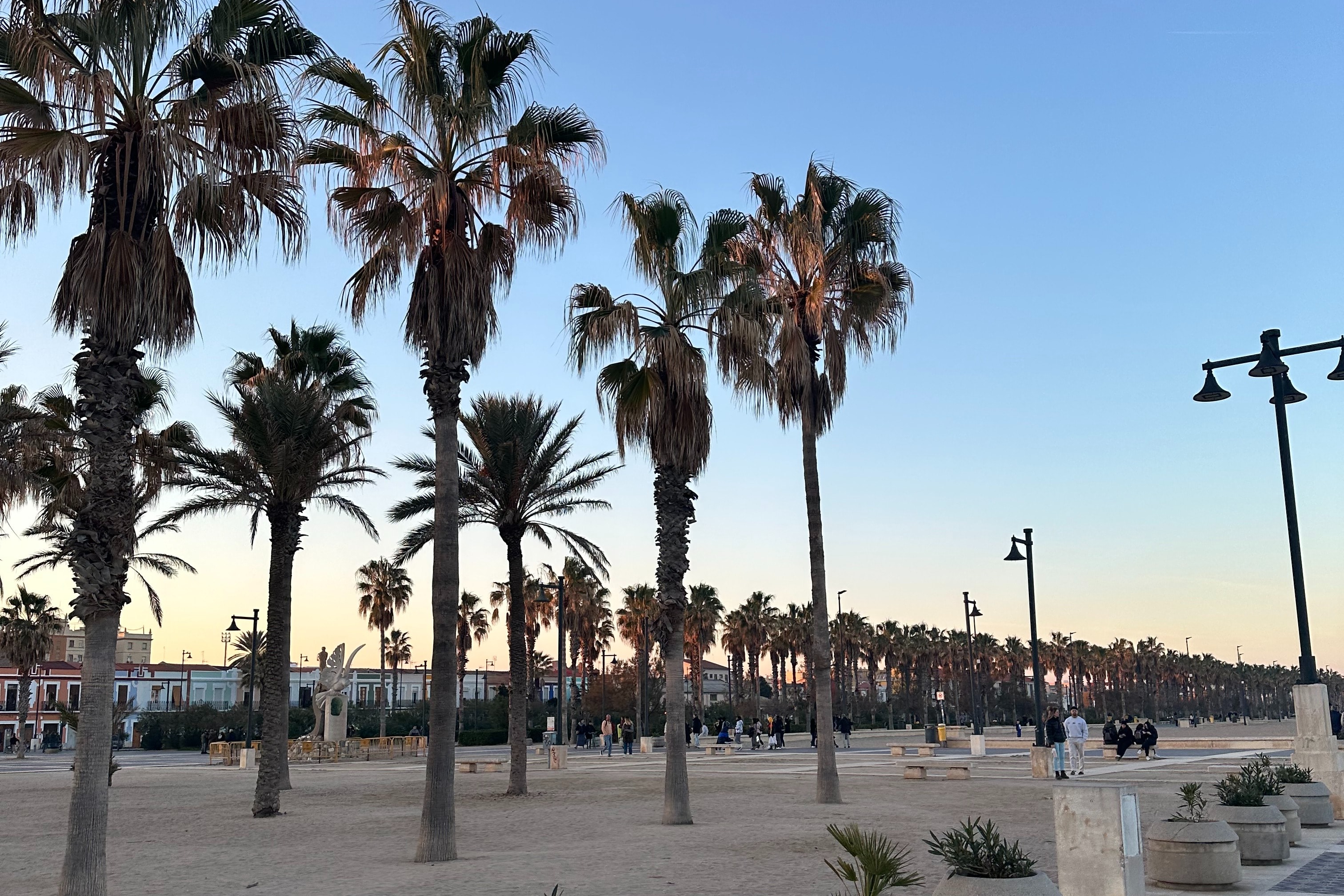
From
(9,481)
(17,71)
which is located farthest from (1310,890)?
(9,481)

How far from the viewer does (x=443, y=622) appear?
14508 mm

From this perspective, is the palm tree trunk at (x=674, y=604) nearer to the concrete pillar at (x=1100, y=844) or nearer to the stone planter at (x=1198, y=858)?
the stone planter at (x=1198, y=858)

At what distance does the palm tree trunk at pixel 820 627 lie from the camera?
20219mm

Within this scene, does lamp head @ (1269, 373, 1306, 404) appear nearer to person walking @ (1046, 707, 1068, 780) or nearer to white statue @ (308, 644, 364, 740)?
person walking @ (1046, 707, 1068, 780)

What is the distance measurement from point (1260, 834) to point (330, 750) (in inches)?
1540

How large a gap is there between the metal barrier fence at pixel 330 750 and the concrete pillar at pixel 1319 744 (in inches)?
1411

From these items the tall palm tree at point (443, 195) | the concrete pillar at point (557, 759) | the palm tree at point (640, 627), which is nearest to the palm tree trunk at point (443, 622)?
the tall palm tree at point (443, 195)

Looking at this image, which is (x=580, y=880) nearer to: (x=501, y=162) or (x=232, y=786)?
(x=501, y=162)

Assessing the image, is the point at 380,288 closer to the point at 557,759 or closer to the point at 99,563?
the point at 99,563

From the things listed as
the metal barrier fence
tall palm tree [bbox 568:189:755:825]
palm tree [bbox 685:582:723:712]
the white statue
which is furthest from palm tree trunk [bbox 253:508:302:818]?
palm tree [bbox 685:582:723:712]

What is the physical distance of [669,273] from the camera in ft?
61.6

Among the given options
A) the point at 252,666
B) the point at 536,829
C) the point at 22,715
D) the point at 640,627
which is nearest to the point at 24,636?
the point at 22,715

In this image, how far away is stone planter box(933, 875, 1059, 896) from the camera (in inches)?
274

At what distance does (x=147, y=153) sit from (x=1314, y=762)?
1796 centimetres
